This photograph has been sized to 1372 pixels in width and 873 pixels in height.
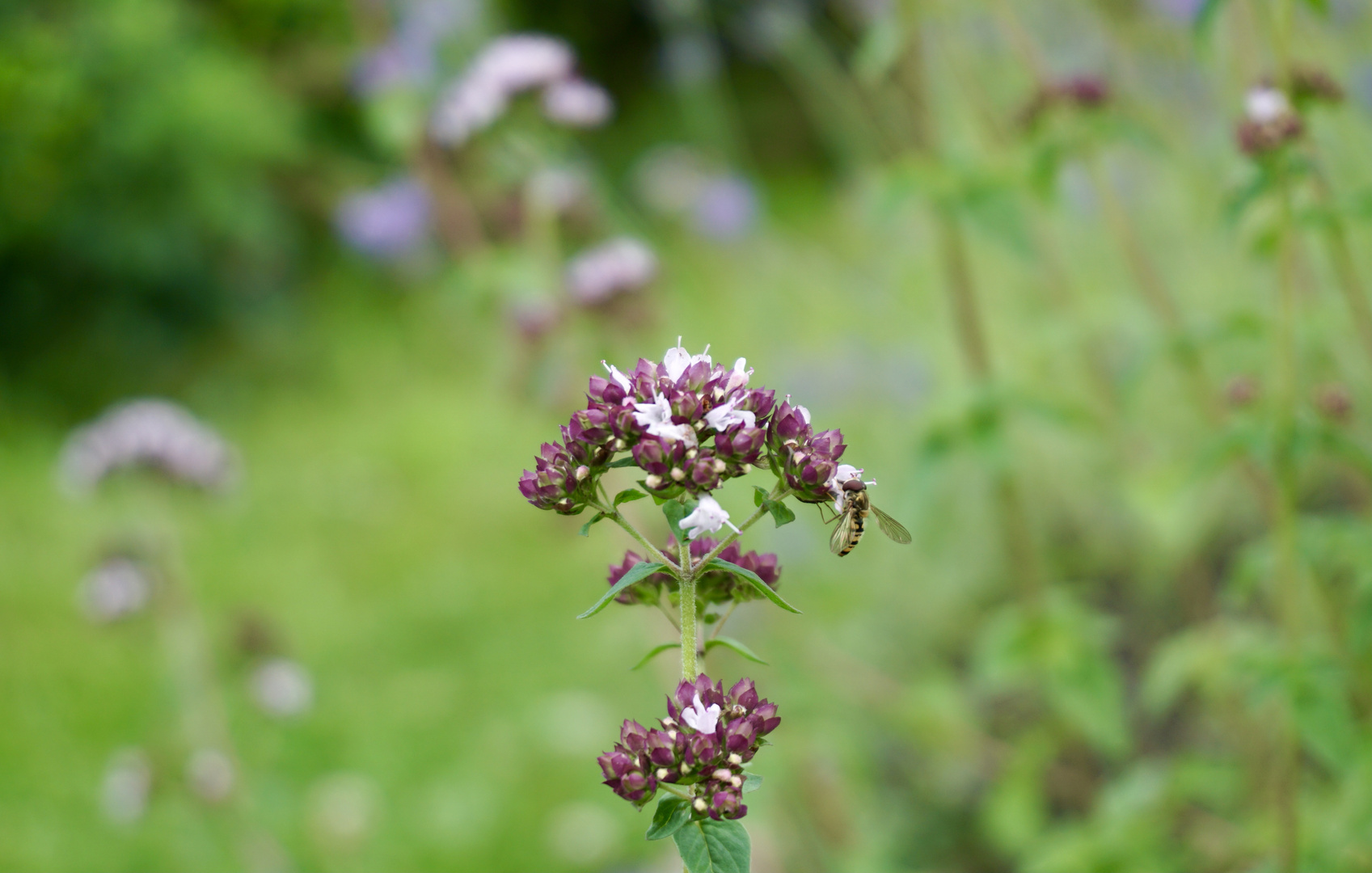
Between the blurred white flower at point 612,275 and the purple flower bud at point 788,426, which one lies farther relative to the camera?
the blurred white flower at point 612,275

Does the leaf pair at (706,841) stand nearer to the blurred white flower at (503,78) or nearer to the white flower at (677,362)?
the white flower at (677,362)

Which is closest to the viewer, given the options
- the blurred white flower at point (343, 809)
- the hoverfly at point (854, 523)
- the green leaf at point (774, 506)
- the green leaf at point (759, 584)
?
the green leaf at point (759, 584)

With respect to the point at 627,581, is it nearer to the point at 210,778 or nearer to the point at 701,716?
the point at 701,716

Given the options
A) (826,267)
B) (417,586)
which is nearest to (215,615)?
(417,586)

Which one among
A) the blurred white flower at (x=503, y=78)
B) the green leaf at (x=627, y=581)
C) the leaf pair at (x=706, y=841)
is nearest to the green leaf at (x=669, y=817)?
the leaf pair at (x=706, y=841)

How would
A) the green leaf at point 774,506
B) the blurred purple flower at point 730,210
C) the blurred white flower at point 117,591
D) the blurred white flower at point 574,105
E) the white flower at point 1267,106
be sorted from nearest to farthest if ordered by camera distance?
the green leaf at point 774,506
the white flower at point 1267,106
the blurred white flower at point 574,105
the blurred white flower at point 117,591
the blurred purple flower at point 730,210

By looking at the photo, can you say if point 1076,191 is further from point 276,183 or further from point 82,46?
point 276,183

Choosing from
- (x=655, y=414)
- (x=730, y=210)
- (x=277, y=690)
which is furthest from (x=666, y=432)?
(x=730, y=210)
